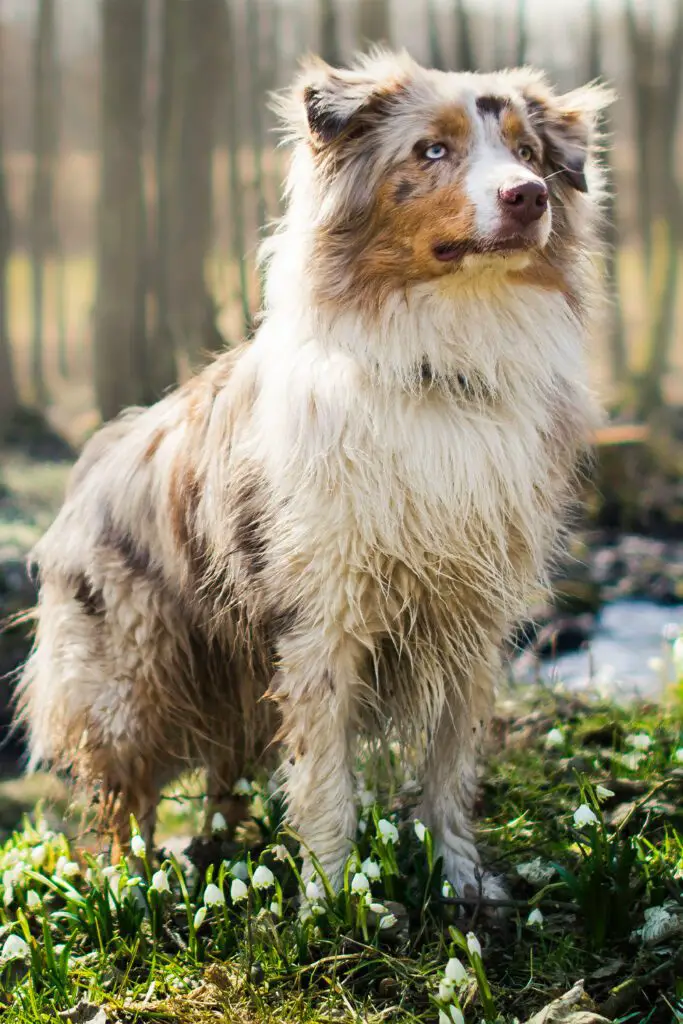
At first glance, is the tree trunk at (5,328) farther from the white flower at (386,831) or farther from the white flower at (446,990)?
the white flower at (446,990)

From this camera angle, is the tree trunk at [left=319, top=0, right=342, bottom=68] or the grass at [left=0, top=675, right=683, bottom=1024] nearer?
the grass at [left=0, top=675, right=683, bottom=1024]

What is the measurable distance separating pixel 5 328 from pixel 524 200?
34.3ft

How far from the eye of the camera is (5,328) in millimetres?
12305

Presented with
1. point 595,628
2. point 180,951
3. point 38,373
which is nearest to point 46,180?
point 38,373

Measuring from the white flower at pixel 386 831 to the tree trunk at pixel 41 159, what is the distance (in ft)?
42.0

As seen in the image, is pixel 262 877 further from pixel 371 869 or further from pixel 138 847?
pixel 138 847

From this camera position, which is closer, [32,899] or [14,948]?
[14,948]

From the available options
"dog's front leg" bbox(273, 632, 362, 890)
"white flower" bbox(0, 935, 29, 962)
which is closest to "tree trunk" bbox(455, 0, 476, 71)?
"dog's front leg" bbox(273, 632, 362, 890)

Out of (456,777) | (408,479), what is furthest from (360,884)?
(408,479)

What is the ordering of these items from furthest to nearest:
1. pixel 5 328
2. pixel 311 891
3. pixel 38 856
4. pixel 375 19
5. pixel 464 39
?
pixel 375 19
pixel 5 328
pixel 464 39
pixel 38 856
pixel 311 891

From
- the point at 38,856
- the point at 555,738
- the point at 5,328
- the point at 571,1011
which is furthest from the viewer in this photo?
the point at 5,328

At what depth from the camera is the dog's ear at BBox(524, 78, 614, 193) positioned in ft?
11.4

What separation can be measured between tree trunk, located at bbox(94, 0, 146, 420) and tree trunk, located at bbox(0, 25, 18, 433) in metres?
1.48

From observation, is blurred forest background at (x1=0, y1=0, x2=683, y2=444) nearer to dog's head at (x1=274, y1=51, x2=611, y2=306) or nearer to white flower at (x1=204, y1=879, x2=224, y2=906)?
dog's head at (x1=274, y1=51, x2=611, y2=306)
